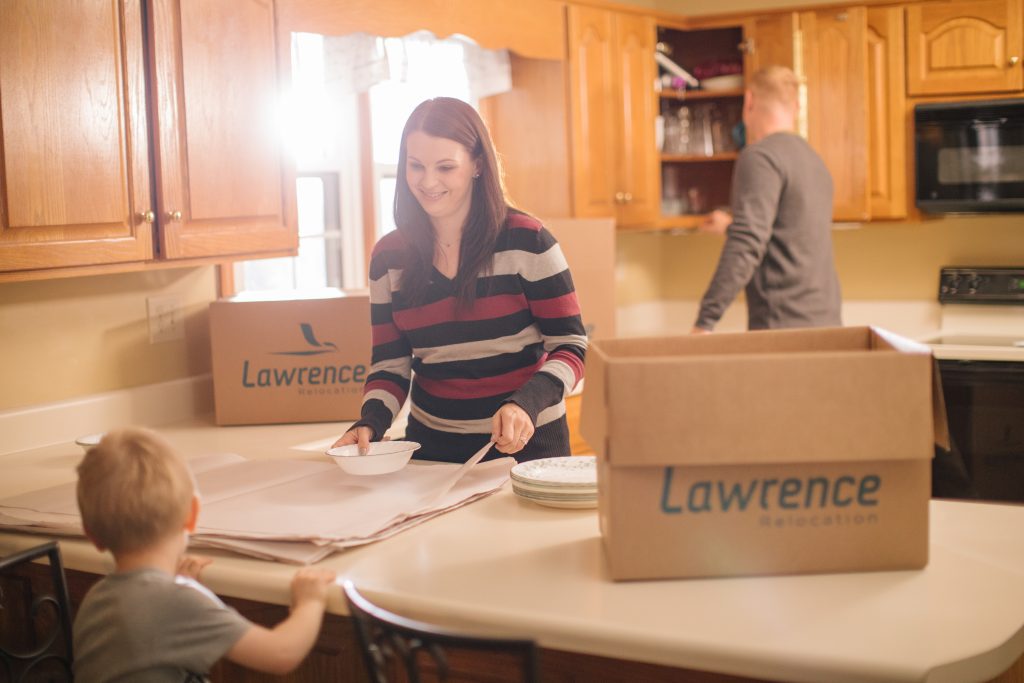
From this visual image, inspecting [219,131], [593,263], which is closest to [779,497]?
[219,131]

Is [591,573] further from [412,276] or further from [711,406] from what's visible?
[412,276]

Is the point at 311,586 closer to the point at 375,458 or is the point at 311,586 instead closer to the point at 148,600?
the point at 148,600

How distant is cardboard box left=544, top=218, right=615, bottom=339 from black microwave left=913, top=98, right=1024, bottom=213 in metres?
1.15

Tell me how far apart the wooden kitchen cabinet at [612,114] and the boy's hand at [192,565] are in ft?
8.42

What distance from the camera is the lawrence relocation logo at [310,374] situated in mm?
2475

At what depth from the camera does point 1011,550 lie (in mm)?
1325

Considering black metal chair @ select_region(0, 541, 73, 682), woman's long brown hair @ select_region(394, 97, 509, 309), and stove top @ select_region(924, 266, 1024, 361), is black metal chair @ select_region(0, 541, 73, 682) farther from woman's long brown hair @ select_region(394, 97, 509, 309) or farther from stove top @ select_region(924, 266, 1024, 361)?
stove top @ select_region(924, 266, 1024, 361)

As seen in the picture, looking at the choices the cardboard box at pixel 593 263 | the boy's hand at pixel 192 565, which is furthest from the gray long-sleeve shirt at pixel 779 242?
the boy's hand at pixel 192 565

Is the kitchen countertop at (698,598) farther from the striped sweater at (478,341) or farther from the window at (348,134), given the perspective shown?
the window at (348,134)

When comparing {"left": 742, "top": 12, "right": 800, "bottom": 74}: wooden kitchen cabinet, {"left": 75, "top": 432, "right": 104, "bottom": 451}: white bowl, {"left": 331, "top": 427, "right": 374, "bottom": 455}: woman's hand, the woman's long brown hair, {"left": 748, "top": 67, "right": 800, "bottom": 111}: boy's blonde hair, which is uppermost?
{"left": 742, "top": 12, "right": 800, "bottom": 74}: wooden kitchen cabinet

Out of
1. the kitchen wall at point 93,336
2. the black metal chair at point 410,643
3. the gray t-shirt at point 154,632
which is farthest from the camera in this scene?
the kitchen wall at point 93,336

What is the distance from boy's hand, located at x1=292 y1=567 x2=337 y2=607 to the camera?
1.24m

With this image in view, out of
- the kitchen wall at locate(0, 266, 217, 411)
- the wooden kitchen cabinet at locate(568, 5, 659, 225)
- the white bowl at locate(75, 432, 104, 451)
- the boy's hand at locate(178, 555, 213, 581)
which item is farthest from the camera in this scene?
the wooden kitchen cabinet at locate(568, 5, 659, 225)

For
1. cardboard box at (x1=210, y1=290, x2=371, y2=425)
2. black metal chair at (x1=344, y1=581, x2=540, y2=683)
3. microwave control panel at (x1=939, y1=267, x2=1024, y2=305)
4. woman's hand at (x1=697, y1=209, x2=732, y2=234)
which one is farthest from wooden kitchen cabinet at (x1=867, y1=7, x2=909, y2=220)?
black metal chair at (x1=344, y1=581, x2=540, y2=683)
